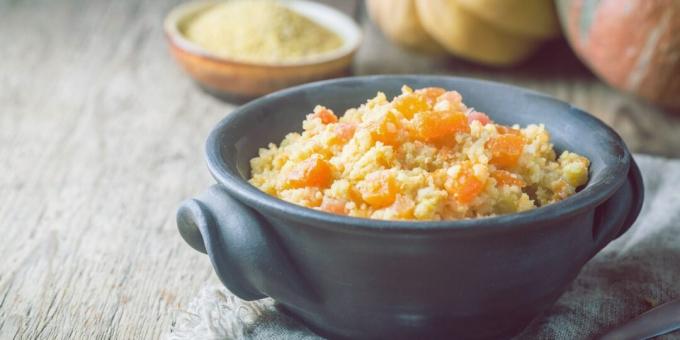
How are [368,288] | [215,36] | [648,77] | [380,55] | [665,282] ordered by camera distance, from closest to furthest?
[368,288] < [665,282] < [648,77] < [215,36] < [380,55]

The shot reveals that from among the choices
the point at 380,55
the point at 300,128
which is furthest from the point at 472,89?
the point at 380,55

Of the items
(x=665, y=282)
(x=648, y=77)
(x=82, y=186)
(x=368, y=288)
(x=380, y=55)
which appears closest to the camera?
(x=368, y=288)

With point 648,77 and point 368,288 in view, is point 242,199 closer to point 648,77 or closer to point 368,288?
point 368,288

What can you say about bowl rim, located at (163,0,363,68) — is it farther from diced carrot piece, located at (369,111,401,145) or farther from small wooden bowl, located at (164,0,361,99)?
diced carrot piece, located at (369,111,401,145)

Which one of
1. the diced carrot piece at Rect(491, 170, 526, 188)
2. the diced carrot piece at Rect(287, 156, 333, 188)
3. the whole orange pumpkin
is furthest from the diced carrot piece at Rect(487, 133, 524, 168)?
the whole orange pumpkin

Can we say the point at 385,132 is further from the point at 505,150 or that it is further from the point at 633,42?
the point at 633,42

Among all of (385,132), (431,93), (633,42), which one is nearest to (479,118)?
(431,93)

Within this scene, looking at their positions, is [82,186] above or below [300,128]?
below
